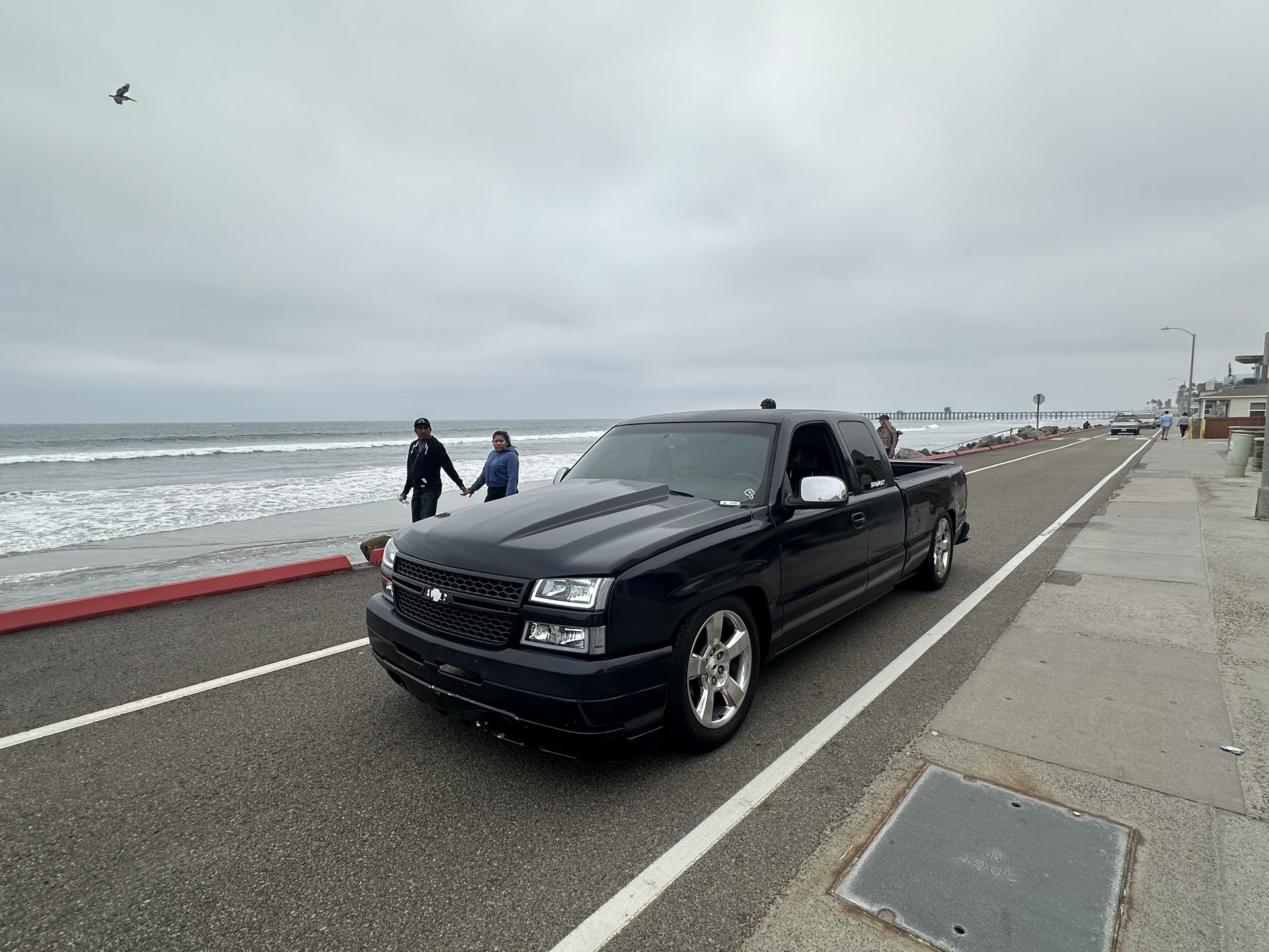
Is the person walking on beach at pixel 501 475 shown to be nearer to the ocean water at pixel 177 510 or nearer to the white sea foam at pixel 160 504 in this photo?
the ocean water at pixel 177 510

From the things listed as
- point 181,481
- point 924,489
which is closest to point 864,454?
point 924,489

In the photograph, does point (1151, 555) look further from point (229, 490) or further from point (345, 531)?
point (229, 490)

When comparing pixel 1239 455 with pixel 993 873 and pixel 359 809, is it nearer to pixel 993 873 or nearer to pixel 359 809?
pixel 993 873

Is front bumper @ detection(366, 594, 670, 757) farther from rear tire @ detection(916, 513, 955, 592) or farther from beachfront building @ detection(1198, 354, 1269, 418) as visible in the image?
beachfront building @ detection(1198, 354, 1269, 418)

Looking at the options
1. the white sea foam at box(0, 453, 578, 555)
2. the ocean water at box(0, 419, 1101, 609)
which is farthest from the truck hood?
the white sea foam at box(0, 453, 578, 555)

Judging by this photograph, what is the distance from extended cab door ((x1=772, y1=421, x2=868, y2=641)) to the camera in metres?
3.69

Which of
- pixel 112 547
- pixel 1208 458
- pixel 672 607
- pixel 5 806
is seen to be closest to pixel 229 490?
pixel 112 547

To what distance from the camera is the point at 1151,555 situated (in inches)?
291

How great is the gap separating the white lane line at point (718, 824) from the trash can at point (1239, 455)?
15.5m

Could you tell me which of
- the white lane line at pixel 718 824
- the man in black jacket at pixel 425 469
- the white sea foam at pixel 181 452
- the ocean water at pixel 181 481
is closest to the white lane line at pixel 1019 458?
the man in black jacket at pixel 425 469

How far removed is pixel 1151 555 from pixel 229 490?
2305 centimetres

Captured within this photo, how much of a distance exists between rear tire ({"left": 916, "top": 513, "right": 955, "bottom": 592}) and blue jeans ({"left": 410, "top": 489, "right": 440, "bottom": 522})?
6349 mm

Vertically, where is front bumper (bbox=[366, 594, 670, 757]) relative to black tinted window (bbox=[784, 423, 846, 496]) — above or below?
below

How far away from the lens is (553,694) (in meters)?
2.59
